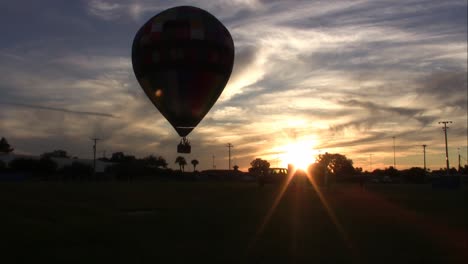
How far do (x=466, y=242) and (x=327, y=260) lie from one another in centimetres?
615

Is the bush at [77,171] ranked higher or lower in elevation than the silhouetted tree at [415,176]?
higher

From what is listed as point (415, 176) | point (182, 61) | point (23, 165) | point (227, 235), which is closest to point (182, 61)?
point (182, 61)

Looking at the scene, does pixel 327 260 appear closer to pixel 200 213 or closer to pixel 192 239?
pixel 192 239

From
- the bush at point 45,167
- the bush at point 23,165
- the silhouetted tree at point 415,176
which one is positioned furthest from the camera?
the bush at point 45,167

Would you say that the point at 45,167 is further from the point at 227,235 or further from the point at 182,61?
the point at 227,235

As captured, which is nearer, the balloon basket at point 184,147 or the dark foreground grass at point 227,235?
the dark foreground grass at point 227,235

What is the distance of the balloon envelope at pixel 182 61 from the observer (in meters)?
31.9

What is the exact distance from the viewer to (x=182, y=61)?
3186cm

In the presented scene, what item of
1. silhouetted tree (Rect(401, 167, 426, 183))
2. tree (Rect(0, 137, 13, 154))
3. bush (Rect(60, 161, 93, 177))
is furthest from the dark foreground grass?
tree (Rect(0, 137, 13, 154))

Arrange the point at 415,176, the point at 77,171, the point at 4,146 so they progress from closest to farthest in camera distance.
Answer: the point at 415,176 < the point at 77,171 < the point at 4,146

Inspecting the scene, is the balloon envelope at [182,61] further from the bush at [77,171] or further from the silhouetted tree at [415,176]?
the bush at [77,171]

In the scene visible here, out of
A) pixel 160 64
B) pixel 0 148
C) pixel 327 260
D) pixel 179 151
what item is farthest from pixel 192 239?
pixel 0 148

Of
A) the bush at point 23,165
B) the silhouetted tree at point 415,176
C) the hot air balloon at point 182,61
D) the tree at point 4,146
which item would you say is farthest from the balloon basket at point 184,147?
the tree at point 4,146

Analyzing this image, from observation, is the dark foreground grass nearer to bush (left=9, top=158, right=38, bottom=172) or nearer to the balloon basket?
the balloon basket
